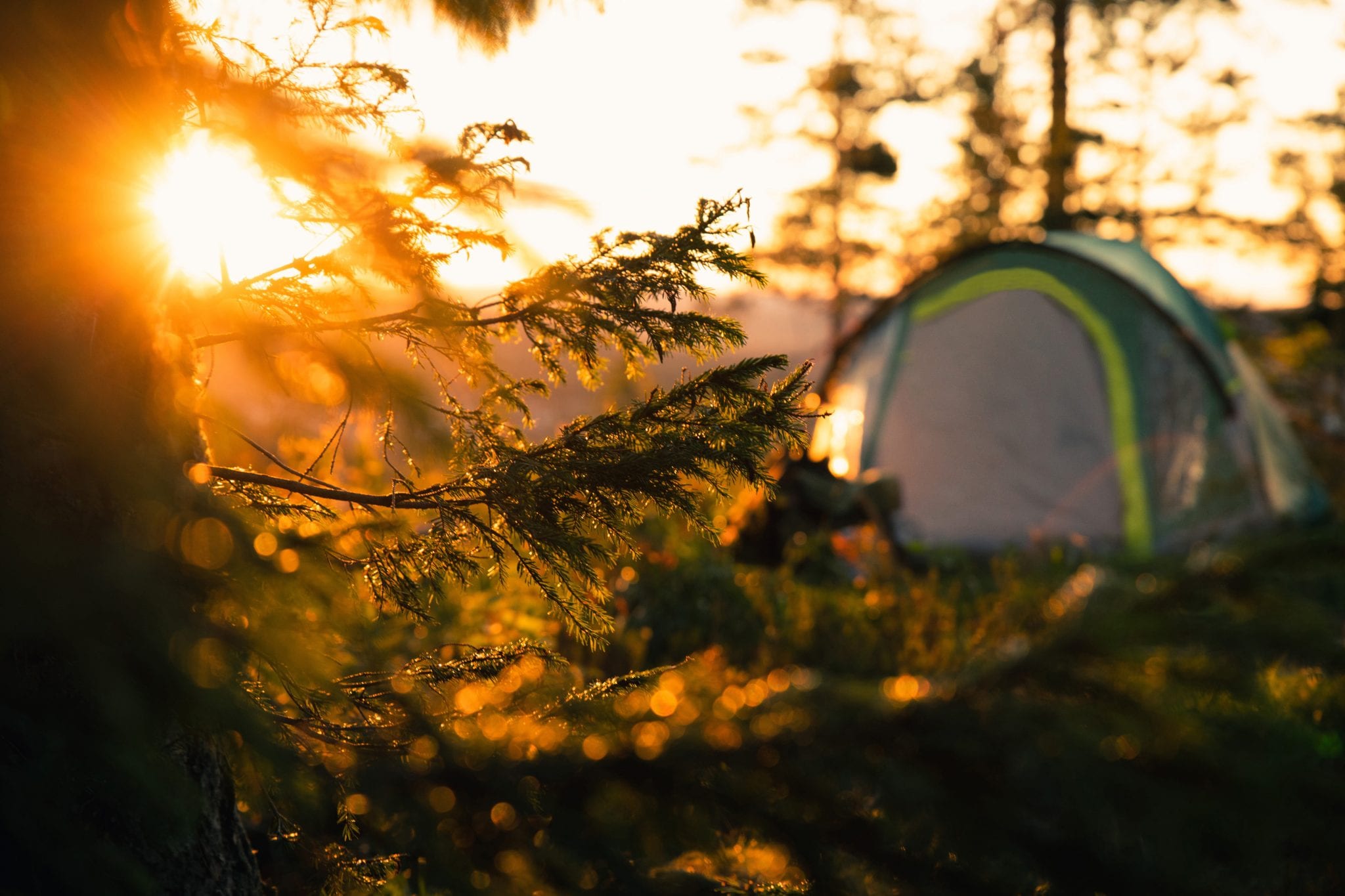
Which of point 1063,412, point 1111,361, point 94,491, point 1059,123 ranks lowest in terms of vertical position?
point 1063,412

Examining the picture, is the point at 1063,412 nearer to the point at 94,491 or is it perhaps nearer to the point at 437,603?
the point at 437,603

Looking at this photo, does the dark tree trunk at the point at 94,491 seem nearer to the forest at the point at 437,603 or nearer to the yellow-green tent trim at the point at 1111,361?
the forest at the point at 437,603

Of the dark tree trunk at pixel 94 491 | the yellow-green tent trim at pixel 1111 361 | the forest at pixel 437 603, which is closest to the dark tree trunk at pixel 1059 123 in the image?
the yellow-green tent trim at pixel 1111 361

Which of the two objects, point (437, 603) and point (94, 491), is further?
point (437, 603)

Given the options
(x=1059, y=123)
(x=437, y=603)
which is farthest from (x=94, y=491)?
(x=1059, y=123)

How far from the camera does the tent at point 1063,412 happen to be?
329 inches

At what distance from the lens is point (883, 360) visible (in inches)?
380

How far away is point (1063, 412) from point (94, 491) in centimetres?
894

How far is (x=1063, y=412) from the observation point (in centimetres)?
907

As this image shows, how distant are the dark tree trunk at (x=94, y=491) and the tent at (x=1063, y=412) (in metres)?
7.10

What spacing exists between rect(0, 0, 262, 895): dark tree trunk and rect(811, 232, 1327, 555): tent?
23.3ft

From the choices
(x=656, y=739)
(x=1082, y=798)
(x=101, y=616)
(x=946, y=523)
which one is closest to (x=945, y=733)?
(x=1082, y=798)

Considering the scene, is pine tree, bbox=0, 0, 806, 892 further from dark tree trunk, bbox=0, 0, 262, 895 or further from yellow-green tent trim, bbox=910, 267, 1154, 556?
yellow-green tent trim, bbox=910, 267, 1154, 556

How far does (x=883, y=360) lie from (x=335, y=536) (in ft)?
28.7
